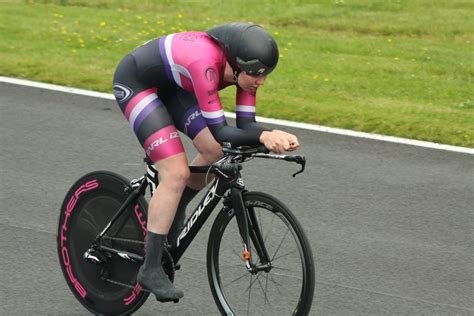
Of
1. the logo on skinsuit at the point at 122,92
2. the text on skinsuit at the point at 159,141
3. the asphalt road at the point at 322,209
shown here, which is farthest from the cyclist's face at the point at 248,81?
the asphalt road at the point at 322,209

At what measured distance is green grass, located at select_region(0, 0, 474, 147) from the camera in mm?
10961

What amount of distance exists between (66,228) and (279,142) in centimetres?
188

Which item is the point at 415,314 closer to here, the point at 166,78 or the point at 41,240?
the point at 166,78

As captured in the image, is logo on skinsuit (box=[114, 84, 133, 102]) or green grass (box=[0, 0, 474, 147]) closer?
logo on skinsuit (box=[114, 84, 133, 102])

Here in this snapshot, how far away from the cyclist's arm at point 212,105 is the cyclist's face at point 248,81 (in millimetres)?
137

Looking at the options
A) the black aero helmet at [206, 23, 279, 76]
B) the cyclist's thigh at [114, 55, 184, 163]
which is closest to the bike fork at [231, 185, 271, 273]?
the cyclist's thigh at [114, 55, 184, 163]

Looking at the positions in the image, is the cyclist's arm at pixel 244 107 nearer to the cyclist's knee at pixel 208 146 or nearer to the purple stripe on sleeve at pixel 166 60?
the cyclist's knee at pixel 208 146

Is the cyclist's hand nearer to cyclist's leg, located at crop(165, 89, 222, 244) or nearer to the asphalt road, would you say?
cyclist's leg, located at crop(165, 89, 222, 244)

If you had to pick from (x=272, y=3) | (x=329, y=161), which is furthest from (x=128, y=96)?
(x=272, y=3)

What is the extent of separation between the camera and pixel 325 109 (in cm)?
1093

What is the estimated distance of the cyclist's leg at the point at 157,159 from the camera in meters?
5.91

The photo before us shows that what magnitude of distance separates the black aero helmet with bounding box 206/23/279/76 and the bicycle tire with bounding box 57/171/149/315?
107 cm

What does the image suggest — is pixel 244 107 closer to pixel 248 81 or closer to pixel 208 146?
pixel 248 81

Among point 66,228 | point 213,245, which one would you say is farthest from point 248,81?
point 66,228
